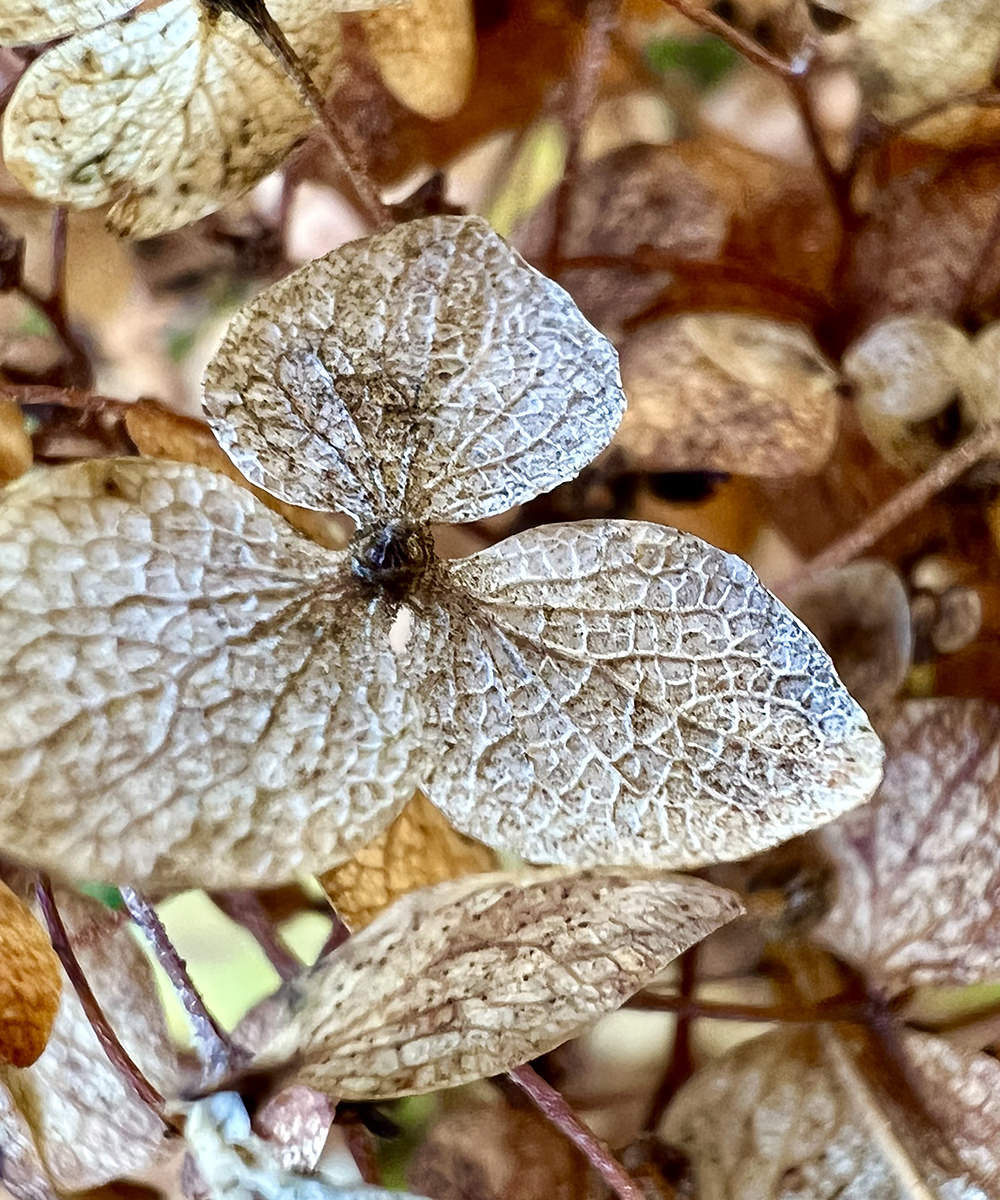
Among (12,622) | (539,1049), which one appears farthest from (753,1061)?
(12,622)

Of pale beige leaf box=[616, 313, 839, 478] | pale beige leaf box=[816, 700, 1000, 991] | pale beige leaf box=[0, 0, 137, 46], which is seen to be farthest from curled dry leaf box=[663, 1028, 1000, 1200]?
pale beige leaf box=[0, 0, 137, 46]

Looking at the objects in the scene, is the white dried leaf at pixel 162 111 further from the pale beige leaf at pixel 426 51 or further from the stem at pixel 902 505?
the stem at pixel 902 505

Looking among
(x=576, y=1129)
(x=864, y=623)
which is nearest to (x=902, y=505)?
(x=864, y=623)

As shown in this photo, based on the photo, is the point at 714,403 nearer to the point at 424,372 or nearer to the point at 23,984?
the point at 424,372

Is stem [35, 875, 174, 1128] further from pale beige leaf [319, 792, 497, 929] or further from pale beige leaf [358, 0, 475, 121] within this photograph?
pale beige leaf [358, 0, 475, 121]

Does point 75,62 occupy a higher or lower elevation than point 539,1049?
higher

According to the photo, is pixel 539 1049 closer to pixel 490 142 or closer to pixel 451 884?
pixel 451 884
